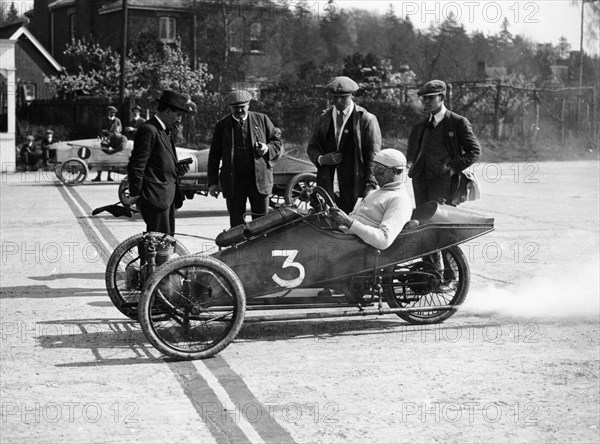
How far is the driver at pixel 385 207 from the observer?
772 centimetres

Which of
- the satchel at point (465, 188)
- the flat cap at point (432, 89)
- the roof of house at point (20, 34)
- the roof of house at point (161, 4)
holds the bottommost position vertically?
the satchel at point (465, 188)

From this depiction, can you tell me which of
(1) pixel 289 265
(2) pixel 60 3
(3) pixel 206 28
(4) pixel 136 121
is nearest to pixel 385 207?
(1) pixel 289 265

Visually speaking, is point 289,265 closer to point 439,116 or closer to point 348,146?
point 348,146

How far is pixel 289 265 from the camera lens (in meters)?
7.62

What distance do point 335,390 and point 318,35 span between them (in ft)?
287

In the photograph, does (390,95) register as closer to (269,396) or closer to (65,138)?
(65,138)

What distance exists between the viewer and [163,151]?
8836 millimetres

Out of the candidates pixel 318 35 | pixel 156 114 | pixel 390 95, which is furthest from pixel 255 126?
pixel 318 35

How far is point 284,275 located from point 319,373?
41.0 inches

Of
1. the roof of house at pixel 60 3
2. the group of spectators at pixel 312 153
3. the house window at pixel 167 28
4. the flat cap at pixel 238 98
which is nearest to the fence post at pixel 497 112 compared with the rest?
the house window at pixel 167 28

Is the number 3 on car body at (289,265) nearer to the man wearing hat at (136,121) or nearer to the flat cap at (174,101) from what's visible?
the flat cap at (174,101)

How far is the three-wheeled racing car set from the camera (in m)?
7.28

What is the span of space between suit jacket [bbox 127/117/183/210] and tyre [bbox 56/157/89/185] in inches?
672

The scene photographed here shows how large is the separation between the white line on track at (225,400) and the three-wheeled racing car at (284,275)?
0.27 metres
